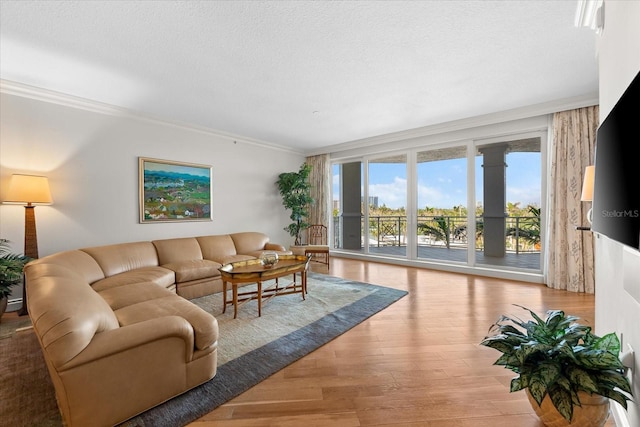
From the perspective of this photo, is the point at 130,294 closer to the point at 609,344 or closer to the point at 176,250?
the point at 176,250

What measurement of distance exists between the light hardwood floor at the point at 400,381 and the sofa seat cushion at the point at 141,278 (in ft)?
6.60

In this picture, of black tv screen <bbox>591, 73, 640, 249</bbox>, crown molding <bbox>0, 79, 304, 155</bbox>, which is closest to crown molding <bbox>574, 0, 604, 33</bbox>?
black tv screen <bbox>591, 73, 640, 249</bbox>

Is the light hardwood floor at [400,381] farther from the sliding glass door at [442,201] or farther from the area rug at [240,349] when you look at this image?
the sliding glass door at [442,201]

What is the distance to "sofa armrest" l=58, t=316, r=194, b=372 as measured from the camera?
4.49ft

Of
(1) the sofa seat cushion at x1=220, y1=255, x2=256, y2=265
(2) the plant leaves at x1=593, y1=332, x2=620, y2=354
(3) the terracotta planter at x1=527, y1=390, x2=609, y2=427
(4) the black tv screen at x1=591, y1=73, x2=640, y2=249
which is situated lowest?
(3) the terracotta planter at x1=527, y1=390, x2=609, y2=427

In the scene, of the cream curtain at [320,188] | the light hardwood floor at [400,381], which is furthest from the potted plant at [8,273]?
the cream curtain at [320,188]

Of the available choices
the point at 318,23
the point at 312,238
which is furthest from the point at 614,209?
the point at 312,238

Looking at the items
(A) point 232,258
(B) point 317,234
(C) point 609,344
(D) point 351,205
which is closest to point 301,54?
Answer: (C) point 609,344

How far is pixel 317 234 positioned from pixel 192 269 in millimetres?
3459

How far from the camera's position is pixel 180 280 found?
348 centimetres

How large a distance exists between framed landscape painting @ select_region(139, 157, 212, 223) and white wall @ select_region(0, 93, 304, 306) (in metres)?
0.11

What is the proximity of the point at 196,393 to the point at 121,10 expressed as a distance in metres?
2.73

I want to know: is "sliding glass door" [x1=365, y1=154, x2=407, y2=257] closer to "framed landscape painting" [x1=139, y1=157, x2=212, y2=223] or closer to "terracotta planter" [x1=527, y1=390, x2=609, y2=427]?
"framed landscape painting" [x1=139, y1=157, x2=212, y2=223]

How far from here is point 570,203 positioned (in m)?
3.76
